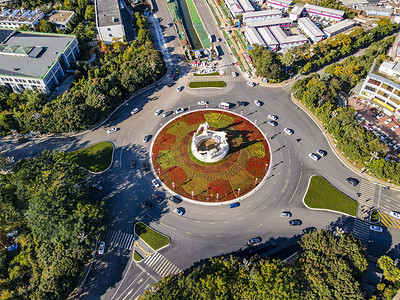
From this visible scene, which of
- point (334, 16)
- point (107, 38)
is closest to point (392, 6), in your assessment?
point (334, 16)

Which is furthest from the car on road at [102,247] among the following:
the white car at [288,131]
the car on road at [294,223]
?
the white car at [288,131]

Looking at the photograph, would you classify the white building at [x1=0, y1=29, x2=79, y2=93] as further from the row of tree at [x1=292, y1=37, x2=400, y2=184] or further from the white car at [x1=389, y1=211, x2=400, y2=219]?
the white car at [x1=389, y1=211, x2=400, y2=219]

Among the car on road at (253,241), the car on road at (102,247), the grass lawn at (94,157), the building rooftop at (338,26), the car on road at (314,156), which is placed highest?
the building rooftop at (338,26)

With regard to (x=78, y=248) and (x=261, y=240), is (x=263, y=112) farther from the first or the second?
(x=78, y=248)

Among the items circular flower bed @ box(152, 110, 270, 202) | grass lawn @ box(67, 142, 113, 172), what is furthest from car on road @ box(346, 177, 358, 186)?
grass lawn @ box(67, 142, 113, 172)

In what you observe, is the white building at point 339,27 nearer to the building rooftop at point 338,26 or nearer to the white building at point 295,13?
the building rooftop at point 338,26
